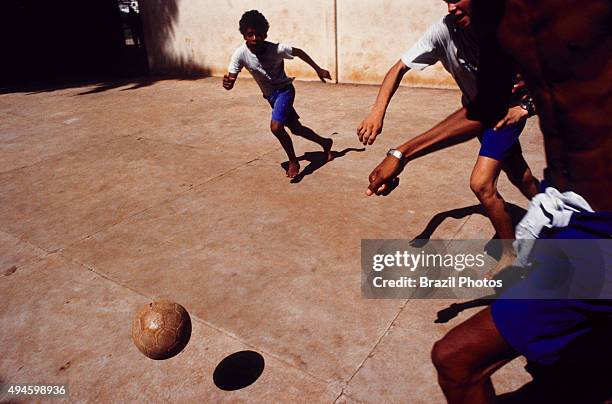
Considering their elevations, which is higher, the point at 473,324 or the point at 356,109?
the point at 473,324

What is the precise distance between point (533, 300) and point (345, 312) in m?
1.60

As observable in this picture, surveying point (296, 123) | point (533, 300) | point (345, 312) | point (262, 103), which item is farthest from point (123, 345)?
point (262, 103)

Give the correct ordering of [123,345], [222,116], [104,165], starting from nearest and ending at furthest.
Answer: [123,345], [104,165], [222,116]

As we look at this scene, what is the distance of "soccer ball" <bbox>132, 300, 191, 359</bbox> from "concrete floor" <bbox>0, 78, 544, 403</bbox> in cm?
24

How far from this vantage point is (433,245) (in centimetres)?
375

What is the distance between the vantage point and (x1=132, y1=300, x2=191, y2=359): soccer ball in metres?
2.46

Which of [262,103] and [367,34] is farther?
[367,34]

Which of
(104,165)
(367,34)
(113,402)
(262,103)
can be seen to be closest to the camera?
(113,402)

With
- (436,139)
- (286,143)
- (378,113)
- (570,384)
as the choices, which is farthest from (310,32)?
(570,384)

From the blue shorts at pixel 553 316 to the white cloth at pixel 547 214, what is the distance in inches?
1.5

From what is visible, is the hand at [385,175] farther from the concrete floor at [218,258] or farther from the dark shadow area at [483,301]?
the dark shadow area at [483,301]

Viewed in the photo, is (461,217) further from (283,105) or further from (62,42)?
(62,42)

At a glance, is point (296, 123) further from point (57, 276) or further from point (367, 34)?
point (367, 34)

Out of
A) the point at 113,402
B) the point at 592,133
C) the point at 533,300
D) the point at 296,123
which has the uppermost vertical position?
the point at 592,133
